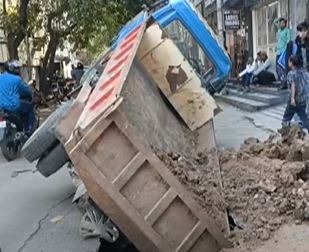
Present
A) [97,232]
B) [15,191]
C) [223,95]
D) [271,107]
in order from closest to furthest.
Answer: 1. [97,232]
2. [15,191]
3. [271,107]
4. [223,95]

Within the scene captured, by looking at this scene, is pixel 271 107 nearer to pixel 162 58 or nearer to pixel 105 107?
pixel 162 58

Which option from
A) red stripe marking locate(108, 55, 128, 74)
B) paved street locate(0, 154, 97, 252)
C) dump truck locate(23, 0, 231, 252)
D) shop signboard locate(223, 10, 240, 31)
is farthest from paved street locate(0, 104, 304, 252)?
shop signboard locate(223, 10, 240, 31)

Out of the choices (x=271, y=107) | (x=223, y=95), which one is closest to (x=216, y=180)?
(x=271, y=107)

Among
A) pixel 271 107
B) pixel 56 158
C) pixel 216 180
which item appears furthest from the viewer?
pixel 271 107

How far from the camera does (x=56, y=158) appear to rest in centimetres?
733

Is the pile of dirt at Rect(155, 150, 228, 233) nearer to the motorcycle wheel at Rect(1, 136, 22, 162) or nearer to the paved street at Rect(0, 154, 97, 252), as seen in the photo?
the paved street at Rect(0, 154, 97, 252)

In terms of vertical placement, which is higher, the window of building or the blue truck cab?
the blue truck cab

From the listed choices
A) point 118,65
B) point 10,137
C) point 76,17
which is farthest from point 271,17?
point 118,65

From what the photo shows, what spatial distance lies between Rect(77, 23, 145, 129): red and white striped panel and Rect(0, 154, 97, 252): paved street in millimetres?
1536

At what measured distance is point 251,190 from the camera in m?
5.41

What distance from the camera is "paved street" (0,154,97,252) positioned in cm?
586

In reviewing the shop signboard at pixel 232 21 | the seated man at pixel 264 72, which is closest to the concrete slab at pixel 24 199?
the seated man at pixel 264 72

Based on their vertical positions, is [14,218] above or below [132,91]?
below

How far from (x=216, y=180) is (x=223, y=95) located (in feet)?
50.9
